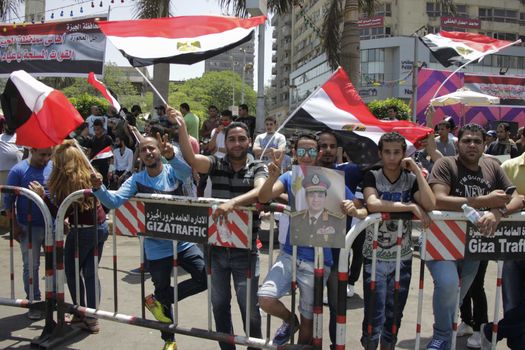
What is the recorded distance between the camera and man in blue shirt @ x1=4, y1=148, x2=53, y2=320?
16.8 ft

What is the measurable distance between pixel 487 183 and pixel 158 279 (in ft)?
8.99

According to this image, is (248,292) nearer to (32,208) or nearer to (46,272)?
(46,272)

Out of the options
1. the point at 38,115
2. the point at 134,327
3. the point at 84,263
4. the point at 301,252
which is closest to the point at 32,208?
the point at 84,263

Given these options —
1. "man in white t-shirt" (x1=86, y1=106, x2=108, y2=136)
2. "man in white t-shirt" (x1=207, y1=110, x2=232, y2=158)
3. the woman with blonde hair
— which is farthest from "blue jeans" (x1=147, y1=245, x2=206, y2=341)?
"man in white t-shirt" (x1=86, y1=106, x2=108, y2=136)

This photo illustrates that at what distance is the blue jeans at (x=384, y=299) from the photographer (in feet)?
12.6

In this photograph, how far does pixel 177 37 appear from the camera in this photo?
4984 millimetres

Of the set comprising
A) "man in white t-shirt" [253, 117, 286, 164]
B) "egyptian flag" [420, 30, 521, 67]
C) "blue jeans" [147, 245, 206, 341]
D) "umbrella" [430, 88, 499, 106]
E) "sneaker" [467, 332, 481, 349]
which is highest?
"egyptian flag" [420, 30, 521, 67]

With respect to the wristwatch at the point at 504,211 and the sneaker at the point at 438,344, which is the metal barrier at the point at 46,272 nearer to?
the sneaker at the point at 438,344

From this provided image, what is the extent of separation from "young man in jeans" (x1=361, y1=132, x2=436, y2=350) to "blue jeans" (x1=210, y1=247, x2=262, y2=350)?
2.77ft

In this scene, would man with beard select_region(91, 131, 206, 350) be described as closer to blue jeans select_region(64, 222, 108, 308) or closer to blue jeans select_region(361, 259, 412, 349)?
blue jeans select_region(64, 222, 108, 308)

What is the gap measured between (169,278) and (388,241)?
1803mm

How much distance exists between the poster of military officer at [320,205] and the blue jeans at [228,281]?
25.2 inches

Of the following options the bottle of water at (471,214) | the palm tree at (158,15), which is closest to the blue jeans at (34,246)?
the bottle of water at (471,214)

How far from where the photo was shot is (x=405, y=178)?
3939 millimetres
